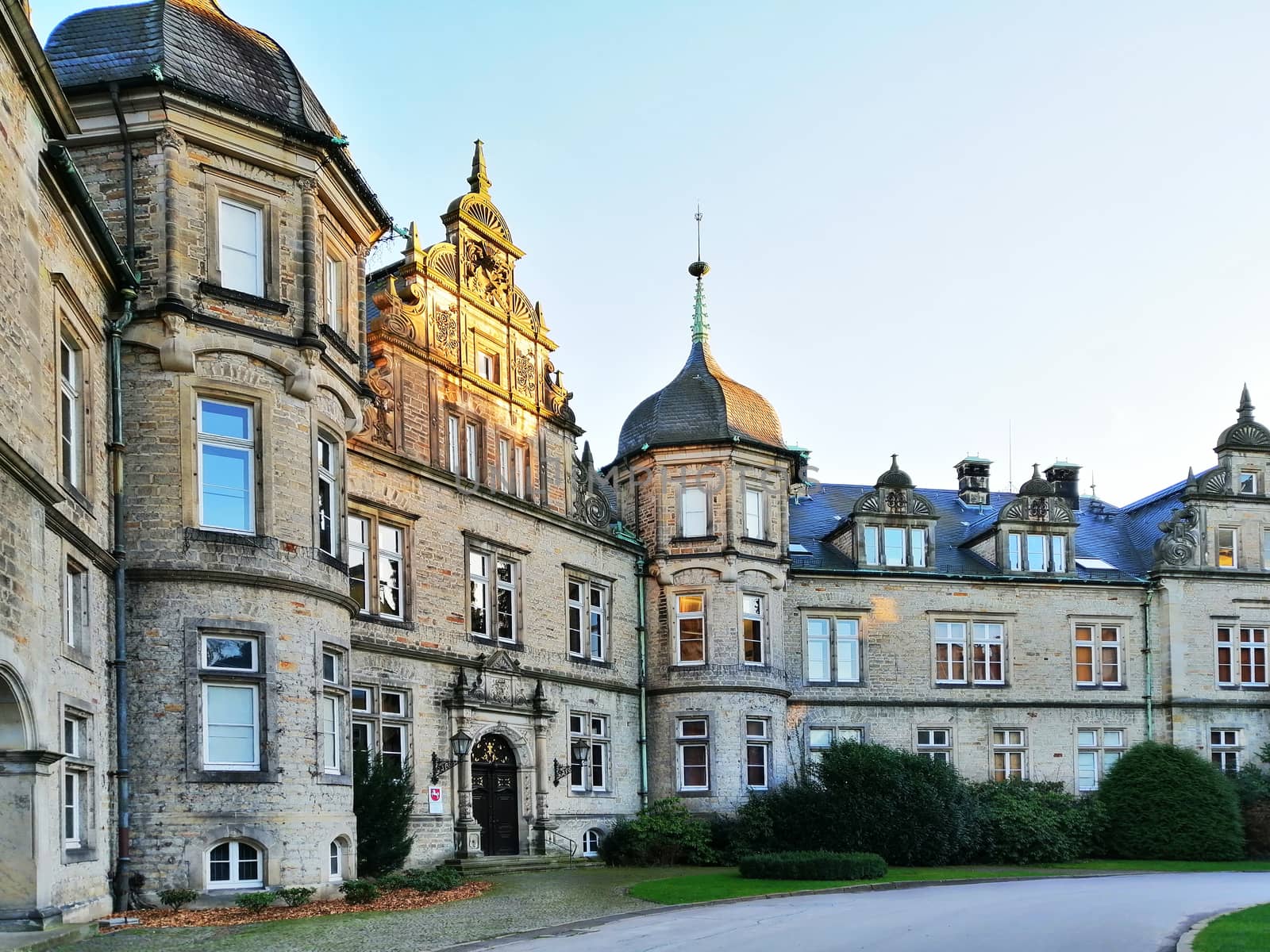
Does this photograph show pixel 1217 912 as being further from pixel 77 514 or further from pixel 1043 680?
pixel 1043 680

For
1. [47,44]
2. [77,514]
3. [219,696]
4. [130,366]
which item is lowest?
[219,696]

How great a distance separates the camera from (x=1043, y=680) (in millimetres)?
41062

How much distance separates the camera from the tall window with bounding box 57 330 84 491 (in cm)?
1728

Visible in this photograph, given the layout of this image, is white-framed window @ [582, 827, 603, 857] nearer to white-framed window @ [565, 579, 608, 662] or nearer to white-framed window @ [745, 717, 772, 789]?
white-framed window @ [565, 579, 608, 662]

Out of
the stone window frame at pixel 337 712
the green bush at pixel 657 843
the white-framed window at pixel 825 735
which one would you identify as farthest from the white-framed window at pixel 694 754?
A: the stone window frame at pixel 337 712

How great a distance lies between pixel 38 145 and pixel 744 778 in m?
24.8

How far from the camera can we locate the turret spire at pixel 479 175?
3112 cm

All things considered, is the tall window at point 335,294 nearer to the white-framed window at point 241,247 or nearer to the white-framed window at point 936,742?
the white-framed window at point 241,247

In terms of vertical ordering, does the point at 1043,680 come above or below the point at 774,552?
below

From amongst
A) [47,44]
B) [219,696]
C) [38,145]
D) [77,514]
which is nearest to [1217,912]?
[219,696]

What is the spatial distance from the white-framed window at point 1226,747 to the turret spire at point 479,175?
2543cm

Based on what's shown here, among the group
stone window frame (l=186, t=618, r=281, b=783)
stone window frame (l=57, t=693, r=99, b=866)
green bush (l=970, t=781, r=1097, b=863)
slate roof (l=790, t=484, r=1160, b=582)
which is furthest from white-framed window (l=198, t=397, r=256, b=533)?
slate roof (l=790, t=484, r=1160, b=582)

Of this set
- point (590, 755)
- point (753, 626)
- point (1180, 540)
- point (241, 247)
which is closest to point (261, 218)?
point (241, 247)

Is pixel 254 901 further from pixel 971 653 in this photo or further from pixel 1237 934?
pixel 971 653
